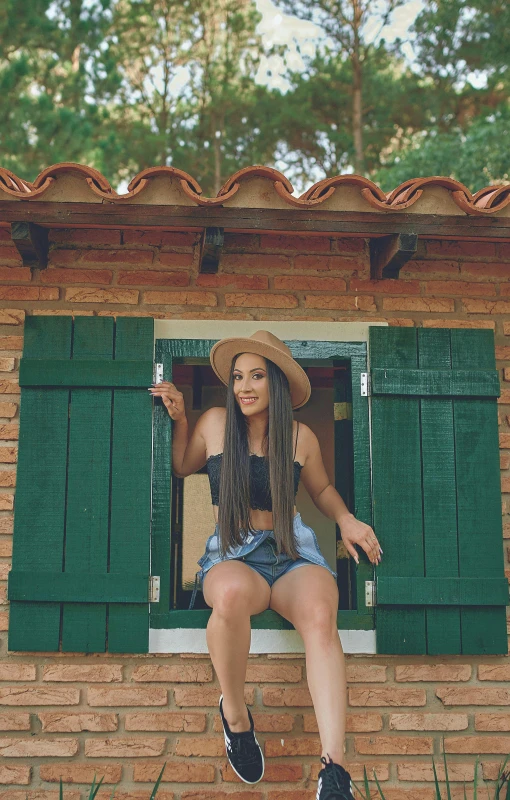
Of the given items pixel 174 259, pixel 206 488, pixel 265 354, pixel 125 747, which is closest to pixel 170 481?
pixel 265 354

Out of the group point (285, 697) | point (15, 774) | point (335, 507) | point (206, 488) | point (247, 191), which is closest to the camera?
point (247, 191)

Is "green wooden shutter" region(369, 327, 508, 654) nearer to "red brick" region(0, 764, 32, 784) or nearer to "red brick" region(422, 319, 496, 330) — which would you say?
"red brick" region(422, 319, 496, 330)

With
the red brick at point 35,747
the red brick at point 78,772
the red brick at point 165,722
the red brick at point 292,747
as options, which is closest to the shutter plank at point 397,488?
the red brick at point 292,747

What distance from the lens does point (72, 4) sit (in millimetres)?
11203

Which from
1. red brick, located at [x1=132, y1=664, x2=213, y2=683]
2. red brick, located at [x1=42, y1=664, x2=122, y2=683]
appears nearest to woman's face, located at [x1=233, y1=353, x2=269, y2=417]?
red brick, located at [x1=132, y1=664, x2=213, y2=683]

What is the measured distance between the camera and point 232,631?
10.5 ft

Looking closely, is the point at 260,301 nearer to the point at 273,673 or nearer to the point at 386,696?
the point at 273,673

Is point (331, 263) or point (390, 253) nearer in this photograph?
point (390, 253)

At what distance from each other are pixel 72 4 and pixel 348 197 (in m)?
9.21

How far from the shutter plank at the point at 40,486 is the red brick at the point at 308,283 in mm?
971

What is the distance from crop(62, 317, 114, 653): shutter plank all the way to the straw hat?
490 mm

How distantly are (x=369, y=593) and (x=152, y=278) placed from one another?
1694mm

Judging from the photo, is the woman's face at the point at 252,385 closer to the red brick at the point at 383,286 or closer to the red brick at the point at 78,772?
the red brick at the point at 383,286

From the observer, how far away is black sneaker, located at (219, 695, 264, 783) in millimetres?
3395
